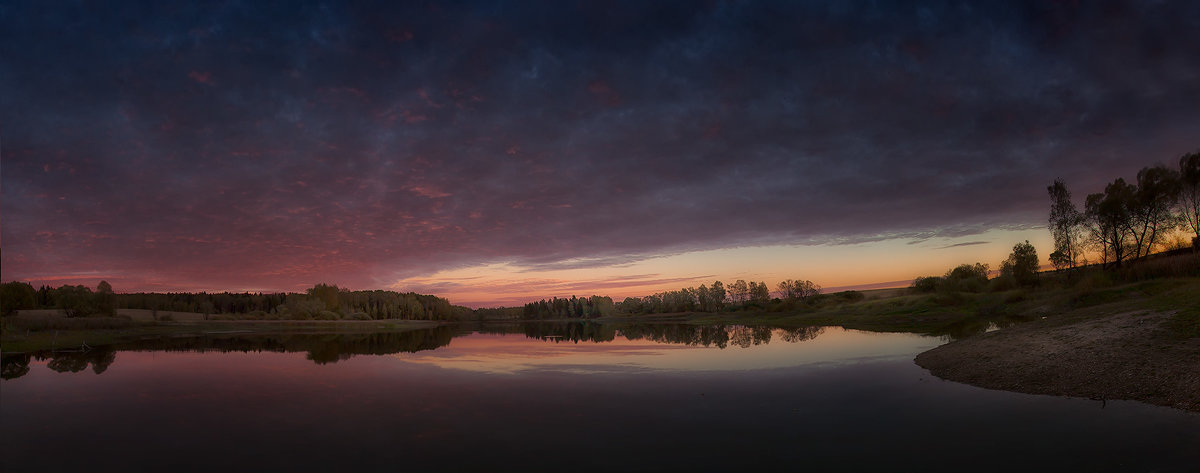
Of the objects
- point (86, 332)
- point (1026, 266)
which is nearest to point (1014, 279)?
point (1026, 266)

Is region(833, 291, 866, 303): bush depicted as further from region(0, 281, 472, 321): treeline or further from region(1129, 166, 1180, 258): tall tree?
region(0, 281, 472, 321): treeline

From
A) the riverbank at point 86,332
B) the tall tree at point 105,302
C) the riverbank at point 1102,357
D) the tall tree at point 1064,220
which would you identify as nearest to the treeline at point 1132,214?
the tall tree at point 1064,220

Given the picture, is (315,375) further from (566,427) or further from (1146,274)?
(1146,274)

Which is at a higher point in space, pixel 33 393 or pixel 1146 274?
pixel 1146 274

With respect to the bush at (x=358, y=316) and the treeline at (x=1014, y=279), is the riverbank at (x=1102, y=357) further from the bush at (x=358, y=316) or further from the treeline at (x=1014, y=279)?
the bush at (x=358, y=316)

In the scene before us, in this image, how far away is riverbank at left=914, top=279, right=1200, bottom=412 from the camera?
→ 14875 mm

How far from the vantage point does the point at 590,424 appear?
15.6 meters

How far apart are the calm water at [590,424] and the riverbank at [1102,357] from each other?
4.38 ft

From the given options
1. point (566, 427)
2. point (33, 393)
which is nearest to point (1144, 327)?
point (566, 427)

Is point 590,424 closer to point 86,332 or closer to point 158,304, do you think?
point 86,332

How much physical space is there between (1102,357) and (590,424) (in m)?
20.6

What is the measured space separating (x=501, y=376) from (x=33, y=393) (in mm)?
23583

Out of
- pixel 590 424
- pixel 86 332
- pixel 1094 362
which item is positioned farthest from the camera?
pixel 86 332

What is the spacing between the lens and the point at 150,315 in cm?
12738
